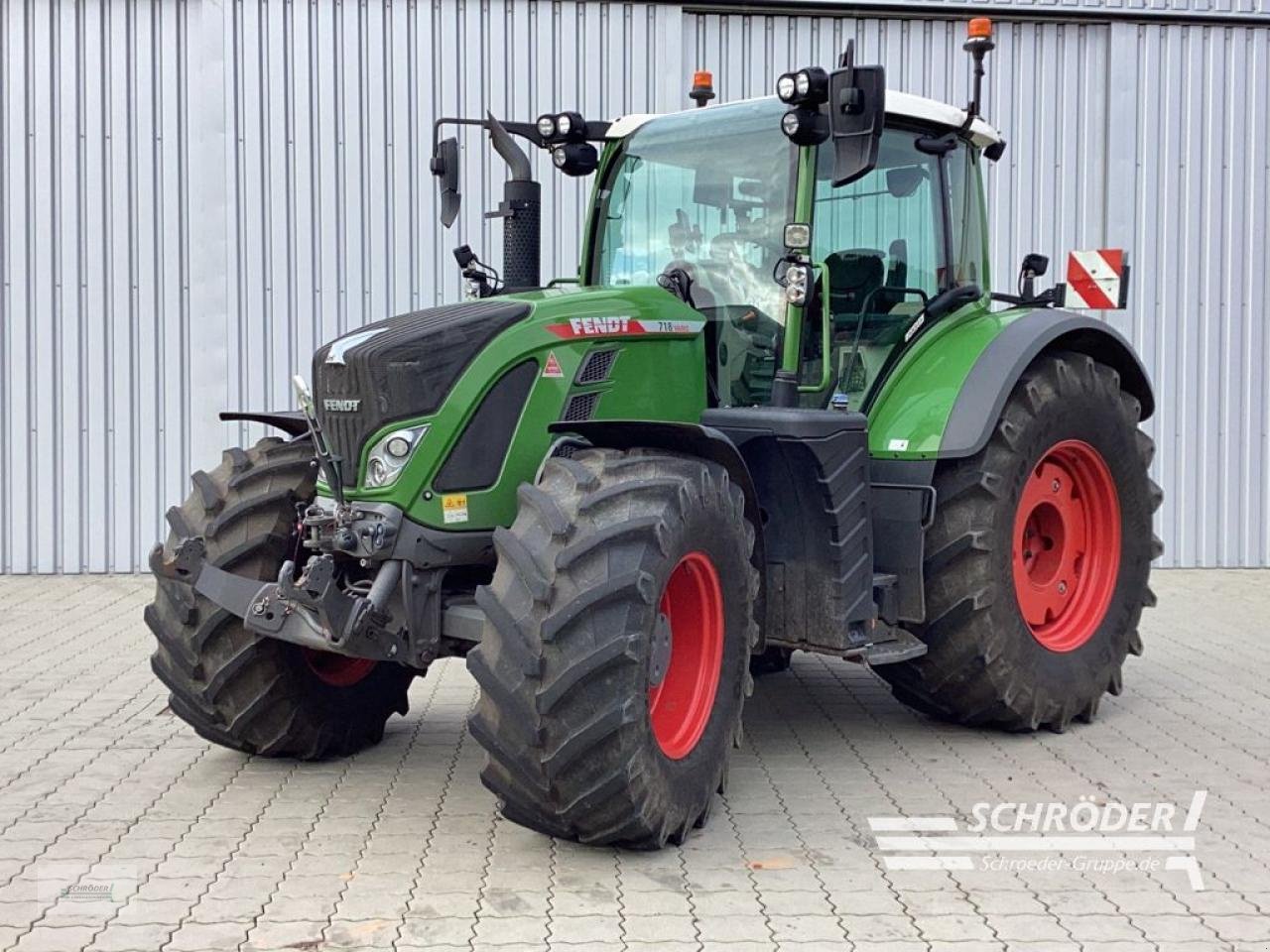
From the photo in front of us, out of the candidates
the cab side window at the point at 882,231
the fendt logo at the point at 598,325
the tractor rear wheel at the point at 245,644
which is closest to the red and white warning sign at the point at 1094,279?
the cab side window at the point at 882,231

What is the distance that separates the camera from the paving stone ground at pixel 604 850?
4074 mm

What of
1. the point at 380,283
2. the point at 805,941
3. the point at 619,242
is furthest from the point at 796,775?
the point at 380,283

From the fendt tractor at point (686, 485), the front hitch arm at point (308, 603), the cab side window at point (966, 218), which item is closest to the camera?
the fendt tractor at point (686, 485)

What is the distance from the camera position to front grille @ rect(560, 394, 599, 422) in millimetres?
5156

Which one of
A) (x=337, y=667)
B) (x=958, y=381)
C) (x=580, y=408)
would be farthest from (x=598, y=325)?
(x=337, y=667)

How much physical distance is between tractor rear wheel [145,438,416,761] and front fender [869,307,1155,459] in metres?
2.28

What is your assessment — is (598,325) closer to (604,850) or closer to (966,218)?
(604,850)

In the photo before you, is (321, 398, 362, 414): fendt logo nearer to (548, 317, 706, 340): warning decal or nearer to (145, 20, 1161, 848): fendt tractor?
(145, 20, 1161, 848): fendt tractor

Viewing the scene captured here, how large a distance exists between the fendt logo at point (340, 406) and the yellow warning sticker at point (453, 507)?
1.40ft

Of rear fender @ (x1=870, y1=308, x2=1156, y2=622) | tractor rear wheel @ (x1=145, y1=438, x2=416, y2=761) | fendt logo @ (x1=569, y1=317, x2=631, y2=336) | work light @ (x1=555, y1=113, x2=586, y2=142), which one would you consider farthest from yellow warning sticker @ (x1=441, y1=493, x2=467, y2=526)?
work light @ (x1=555, y1=113, x2=586, y2=142)

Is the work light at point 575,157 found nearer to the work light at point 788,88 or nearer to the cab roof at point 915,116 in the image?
the cab roof at point 915,116

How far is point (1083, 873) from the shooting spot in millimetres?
4543

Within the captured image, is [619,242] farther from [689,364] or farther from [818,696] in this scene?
[818,696]

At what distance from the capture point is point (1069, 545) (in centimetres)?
661
